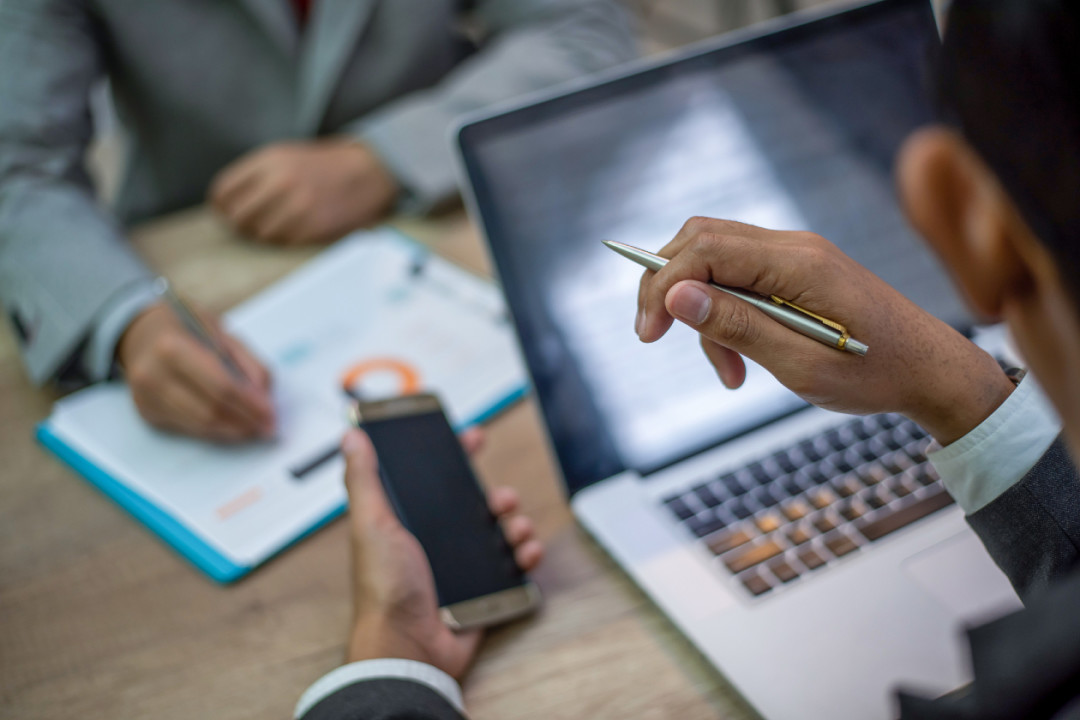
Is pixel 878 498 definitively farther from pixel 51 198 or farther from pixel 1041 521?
pixel 51 198

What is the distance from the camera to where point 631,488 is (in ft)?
1.73

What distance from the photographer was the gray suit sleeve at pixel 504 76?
0.87 meters

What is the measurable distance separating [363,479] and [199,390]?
213mm

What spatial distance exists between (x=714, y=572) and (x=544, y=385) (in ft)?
0.52

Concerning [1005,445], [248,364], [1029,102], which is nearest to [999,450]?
[1005,445]

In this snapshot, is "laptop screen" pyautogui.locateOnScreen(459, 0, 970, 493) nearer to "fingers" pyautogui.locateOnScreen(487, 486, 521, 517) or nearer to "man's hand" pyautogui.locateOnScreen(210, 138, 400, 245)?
"fingers" pyautogui.locateOnScreen(487, 486, 521, 517)

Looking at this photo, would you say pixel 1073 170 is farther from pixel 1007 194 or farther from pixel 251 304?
pixel 251 304

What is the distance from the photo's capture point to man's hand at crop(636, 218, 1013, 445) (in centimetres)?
34

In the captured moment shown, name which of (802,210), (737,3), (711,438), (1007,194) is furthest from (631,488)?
(737,3)

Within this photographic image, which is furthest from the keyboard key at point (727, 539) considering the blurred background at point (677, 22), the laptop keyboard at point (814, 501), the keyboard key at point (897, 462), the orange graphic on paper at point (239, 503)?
the blurred background at point (677, 22)

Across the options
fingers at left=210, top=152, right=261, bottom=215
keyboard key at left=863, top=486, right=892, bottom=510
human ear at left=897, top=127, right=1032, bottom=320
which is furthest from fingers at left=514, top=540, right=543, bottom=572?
fingers at left=210, top=152, right=261, bottom=215

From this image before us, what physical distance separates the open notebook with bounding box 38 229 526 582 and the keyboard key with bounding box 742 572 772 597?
0.26 meters

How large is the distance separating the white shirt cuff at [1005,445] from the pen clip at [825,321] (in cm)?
9

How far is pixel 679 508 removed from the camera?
50cm
